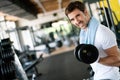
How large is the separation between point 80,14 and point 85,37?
0.72ft

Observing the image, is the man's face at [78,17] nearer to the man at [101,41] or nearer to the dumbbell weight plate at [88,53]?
the man at [101,41]

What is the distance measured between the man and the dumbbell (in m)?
0.05

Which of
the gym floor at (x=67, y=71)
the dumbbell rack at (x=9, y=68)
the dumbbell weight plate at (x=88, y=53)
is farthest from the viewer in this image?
the gym floor at (x=67, y=71)

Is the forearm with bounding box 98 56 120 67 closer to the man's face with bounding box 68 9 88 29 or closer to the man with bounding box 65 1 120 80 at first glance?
the man with bounding box 65 1 120 80

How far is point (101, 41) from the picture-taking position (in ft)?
5.14

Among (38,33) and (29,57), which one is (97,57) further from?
(38,33)

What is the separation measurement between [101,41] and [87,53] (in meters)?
0.13

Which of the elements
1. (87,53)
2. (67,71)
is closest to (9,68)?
(87,53)

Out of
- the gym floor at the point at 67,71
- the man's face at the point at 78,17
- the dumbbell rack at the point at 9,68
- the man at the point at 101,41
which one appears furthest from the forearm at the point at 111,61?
the gym floor at the point at 67,71

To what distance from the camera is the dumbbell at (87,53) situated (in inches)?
60.9

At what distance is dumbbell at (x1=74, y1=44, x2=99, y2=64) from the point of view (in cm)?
155

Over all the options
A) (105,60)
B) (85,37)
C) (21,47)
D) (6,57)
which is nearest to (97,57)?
(105,60)

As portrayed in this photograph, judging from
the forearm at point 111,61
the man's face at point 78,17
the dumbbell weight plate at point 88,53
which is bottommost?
the forearm at point 111,61

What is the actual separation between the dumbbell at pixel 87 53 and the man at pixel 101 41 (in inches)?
2.1
